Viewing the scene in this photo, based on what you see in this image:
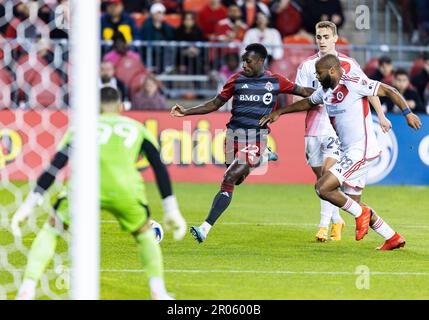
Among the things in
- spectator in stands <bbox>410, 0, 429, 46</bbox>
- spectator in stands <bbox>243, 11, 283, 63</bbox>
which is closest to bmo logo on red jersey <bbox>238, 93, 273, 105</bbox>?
spectator in stands <bbox>243, 11, 283, 63</bbox>

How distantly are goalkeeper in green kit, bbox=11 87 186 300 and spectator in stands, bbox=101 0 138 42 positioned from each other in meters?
12.3

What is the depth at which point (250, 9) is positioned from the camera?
21.9 m

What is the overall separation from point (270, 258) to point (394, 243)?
1.38 meters

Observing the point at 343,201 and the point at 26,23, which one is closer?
the point at 343,201

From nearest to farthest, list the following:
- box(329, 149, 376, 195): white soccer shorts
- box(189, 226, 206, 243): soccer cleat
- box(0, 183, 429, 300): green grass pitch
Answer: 1. box(0, 183, 429, 300): green grass pitch
2. box(329, 149, 376, 195): white soccer shorts
3. box(189, 226, 206, 243): soccer cleat

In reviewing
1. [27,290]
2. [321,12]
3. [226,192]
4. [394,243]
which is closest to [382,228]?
[394,243]

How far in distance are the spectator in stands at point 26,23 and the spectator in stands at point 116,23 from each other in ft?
6.78

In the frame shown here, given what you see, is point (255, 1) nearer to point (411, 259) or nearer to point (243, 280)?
point (411, 259)

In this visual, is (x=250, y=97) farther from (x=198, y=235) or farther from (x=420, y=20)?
(x=420, y=20)

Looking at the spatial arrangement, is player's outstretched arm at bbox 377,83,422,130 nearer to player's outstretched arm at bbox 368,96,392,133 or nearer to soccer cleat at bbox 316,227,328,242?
player's outstretched arm at bbox 368,96,392,133

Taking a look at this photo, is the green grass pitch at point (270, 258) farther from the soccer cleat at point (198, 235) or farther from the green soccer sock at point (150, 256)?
the green soccer sock at point (150, 256)

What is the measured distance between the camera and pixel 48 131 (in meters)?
17.8

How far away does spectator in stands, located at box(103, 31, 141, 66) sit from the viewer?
1898 centimetres

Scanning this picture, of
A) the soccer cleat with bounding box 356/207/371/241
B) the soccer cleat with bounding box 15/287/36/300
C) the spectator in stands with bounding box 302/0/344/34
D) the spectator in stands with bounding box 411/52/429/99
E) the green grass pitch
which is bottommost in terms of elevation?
the green grass pitch
